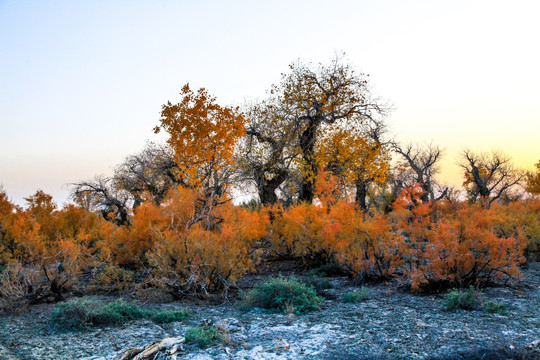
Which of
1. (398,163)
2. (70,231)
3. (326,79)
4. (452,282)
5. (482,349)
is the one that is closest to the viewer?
(482,349)

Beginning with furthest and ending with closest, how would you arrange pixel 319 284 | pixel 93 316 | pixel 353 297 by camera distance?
pixel 319 284 → pixel 353 297 → pixel 93 316

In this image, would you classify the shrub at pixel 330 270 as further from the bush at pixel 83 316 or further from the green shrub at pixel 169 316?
the bush at pixel 83 316

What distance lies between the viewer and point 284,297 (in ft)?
21.0

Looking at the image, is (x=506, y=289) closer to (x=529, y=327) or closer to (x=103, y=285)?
(x=529, y=327)

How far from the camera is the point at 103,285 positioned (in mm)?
8250

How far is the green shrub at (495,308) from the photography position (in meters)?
5.91

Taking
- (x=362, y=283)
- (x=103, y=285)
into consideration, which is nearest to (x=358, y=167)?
(x=362, y=283)

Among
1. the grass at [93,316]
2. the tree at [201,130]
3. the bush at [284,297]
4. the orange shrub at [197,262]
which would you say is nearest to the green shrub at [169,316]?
the grass at [93,316]

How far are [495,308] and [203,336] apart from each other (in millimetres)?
3975

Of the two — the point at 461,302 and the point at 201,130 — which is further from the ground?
the point at 201,130

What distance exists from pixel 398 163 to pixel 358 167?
73.1ft

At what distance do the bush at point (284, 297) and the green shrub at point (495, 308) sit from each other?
231 centimetres

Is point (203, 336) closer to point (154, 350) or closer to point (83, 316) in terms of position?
point (154, 350)

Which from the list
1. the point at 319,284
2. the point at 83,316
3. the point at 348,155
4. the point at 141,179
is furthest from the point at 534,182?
the point at 83,316
